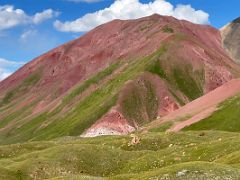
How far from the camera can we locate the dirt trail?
5566 inches

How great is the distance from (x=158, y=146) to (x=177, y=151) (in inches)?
537

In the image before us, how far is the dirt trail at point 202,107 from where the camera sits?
14138 cm

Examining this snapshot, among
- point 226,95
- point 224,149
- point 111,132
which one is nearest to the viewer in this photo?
point 224,149

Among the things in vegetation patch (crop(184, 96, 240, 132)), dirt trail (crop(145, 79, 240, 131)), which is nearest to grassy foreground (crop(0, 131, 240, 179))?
vegetation patch (crop(184, 96, 240, 132))

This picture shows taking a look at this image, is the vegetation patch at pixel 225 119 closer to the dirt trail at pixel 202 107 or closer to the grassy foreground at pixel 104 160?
the dirt trail at pixel 202 107

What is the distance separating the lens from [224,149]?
60938mm

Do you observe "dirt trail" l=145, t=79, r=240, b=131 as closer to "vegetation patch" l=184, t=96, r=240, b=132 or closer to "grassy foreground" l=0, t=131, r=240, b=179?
Result: "vegetation patch" l=184, t=96, r=240, b=132

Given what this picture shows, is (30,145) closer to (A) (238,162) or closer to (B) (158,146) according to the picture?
(B) (158,146)

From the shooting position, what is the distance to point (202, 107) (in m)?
152

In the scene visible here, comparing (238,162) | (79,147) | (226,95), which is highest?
(226,95)

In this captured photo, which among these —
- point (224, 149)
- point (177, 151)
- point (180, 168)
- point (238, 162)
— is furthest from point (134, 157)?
point (180, 168)

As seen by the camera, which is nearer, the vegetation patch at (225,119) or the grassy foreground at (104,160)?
the grassy foreground at (104,160)

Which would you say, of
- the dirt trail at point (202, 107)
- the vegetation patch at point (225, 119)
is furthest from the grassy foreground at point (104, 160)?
the dirt trail at point (202, 107)

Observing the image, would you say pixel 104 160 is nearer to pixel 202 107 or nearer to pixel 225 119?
pixel 225 119
